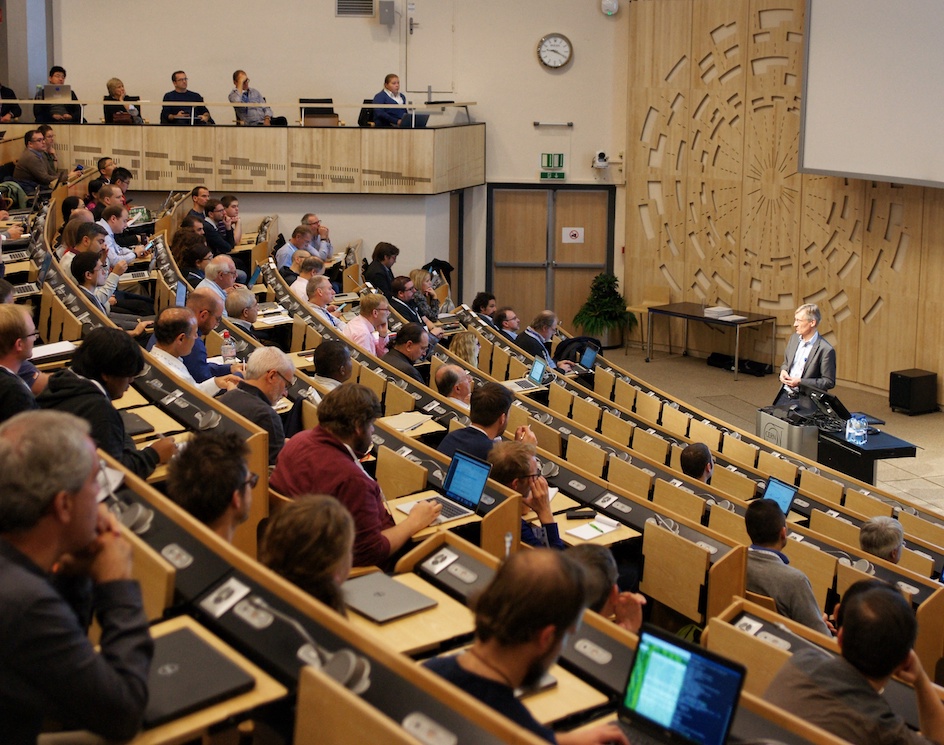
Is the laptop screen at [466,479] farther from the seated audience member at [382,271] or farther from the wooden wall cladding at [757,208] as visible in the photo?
the wooden wall cladding at [757,208]

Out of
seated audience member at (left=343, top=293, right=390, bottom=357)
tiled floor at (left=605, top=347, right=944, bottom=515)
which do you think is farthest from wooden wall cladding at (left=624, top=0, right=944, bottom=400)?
seated audience member at (left=343, top=293, right=390, bottom=357)

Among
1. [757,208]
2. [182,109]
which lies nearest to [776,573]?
[757,208]

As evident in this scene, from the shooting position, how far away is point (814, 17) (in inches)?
469

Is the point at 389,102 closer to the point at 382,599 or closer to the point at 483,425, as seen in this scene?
the point at 483,425

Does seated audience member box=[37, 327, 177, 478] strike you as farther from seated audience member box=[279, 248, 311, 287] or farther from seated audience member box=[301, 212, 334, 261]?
seated audience member box=[301, 212, 334, 261]

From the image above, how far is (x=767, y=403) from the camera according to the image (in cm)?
1209

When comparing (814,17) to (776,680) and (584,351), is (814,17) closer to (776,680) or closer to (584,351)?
(584,351)

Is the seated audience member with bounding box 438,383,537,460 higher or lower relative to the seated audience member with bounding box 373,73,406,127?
lower

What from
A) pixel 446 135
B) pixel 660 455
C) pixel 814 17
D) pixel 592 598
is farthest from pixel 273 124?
pixel 592 598

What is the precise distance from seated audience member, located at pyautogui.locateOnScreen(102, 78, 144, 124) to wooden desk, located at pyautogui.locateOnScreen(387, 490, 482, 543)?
897cm

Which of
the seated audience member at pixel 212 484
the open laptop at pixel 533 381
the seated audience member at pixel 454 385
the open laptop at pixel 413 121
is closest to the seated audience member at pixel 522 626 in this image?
the seated audience member at pixel 212 484

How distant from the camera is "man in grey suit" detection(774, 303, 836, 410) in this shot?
28.5 ft

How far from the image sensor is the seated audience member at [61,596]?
1927 mm

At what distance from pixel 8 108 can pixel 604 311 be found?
7.62 m
